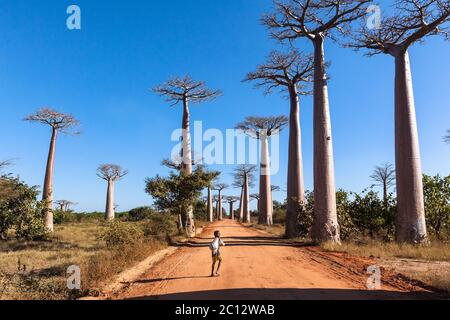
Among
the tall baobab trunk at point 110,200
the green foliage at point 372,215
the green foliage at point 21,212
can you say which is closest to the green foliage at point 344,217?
the green foliage at point 372,215

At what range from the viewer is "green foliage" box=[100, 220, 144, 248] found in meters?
11.3

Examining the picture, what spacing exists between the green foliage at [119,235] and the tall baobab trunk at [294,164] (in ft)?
23.9

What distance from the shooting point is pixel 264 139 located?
28.3m

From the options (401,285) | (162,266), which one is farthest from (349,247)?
(162,266)

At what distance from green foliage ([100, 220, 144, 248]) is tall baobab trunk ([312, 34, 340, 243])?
230 inches

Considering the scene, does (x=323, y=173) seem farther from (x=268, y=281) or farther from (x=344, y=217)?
(x=268, y=281)

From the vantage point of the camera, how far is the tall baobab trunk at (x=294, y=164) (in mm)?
16484

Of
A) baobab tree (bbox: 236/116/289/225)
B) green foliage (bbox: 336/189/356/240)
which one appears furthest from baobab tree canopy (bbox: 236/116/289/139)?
green foliage (bbox: 336/189/356/240)

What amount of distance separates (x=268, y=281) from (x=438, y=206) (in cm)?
1035

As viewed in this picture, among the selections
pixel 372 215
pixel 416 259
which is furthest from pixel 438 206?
pixel 416 259

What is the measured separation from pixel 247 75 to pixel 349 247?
898 centimetres

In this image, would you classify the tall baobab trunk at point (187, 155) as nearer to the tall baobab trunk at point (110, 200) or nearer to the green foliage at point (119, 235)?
the green foliage at point (119, 235)

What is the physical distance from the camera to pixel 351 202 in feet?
53.2
